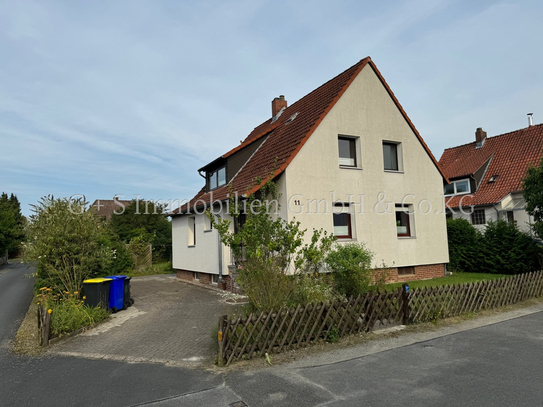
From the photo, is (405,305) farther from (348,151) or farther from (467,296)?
(348,151)

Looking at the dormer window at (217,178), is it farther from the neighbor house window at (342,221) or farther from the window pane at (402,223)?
the window pane at (402,223)

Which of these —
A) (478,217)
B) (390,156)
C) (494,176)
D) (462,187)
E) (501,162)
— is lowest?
(478,217)

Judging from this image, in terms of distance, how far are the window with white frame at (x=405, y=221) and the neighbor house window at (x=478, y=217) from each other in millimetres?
11818

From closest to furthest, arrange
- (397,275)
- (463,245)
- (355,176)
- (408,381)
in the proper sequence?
(408,381) < (355,176) < (397,275) < (463,245)

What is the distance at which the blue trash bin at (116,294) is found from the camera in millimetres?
10859

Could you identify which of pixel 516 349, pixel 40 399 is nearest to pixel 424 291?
pixel 516 349

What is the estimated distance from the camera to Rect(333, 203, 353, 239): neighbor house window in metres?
13.8

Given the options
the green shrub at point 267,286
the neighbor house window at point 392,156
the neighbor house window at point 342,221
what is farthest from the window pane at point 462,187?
the green shrub at point 267,286

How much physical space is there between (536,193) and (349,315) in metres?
10.7

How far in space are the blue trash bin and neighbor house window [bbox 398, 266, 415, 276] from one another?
33.9 ft

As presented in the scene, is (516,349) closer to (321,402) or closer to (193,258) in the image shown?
(321,402)

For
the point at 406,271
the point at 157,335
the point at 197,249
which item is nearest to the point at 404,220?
the point at 406,271

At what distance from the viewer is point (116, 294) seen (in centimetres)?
1098

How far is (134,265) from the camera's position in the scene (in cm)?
2525
